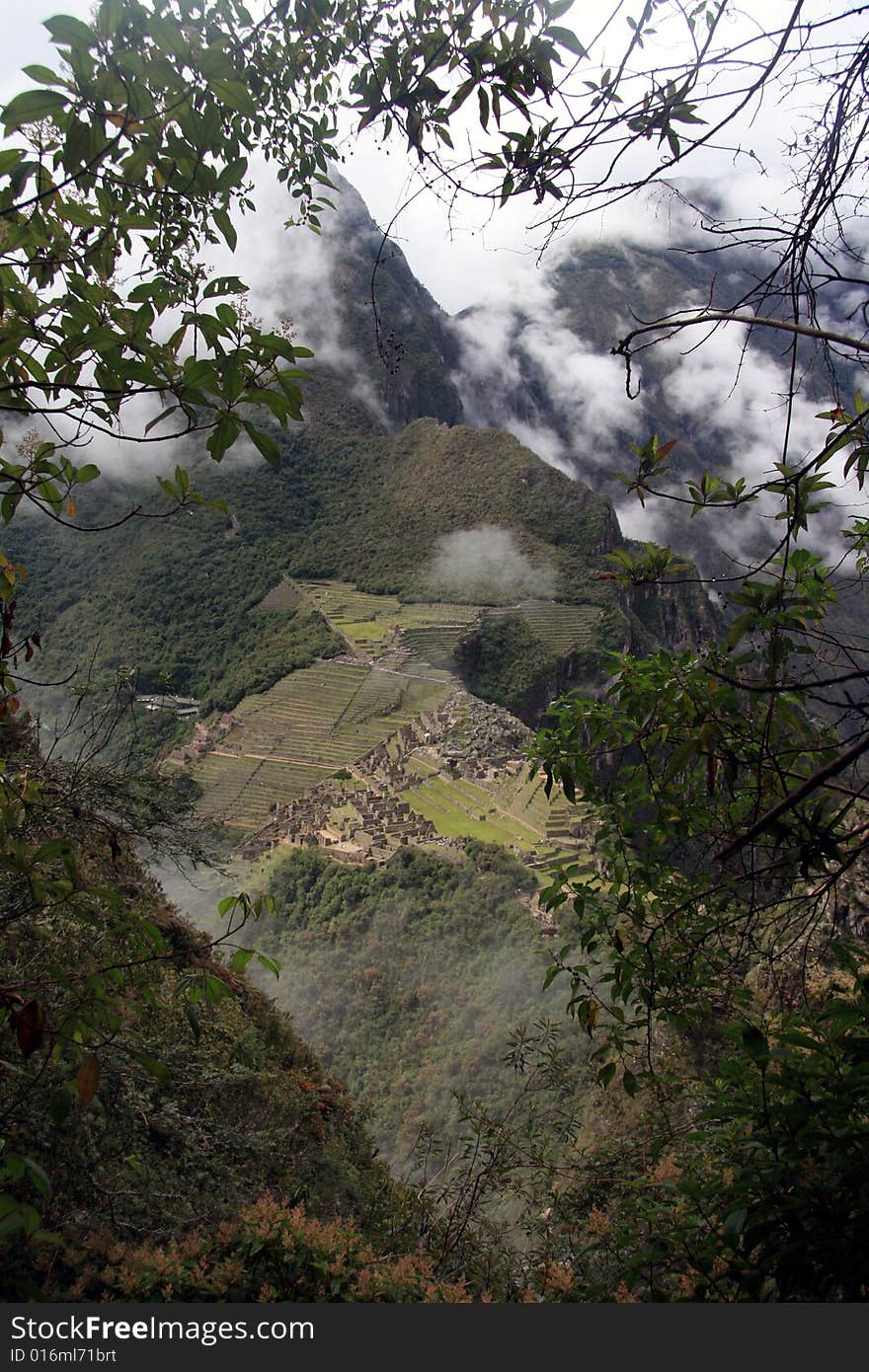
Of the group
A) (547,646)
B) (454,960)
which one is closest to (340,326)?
(547,646)

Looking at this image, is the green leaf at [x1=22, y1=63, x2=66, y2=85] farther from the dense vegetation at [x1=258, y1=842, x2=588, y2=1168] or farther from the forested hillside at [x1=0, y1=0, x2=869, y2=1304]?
the dense vegetation at [x1=258, y1=842, x2=588, y2=1168]

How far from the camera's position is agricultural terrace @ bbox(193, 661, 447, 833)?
24203 millimetres

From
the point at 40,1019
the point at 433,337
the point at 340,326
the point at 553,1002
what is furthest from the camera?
the point at 433,337

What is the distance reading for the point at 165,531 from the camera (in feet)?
141

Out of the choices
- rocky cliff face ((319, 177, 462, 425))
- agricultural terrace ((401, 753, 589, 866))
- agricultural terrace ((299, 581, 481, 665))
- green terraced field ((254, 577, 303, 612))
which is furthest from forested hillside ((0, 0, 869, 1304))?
rocky cliff face ((319, 177, 462, 425))

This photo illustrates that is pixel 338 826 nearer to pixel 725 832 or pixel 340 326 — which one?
pixel 725 832

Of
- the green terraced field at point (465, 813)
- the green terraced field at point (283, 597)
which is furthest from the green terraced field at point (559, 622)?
the green terraced field at point (465, 813)

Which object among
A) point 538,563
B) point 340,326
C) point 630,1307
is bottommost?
point 630,1307

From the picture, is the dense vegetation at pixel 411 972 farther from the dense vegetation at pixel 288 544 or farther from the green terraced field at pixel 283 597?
the green terraced field at pixel 283 597

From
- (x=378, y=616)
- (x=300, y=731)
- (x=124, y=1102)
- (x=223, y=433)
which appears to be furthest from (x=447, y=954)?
(x=378, y=616)

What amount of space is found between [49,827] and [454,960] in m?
12.9

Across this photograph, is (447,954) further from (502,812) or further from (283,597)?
(283,597)

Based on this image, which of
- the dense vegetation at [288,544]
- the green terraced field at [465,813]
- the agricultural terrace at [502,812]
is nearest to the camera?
the agricultural terrace at [502,812]

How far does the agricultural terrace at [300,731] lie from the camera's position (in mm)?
24203
